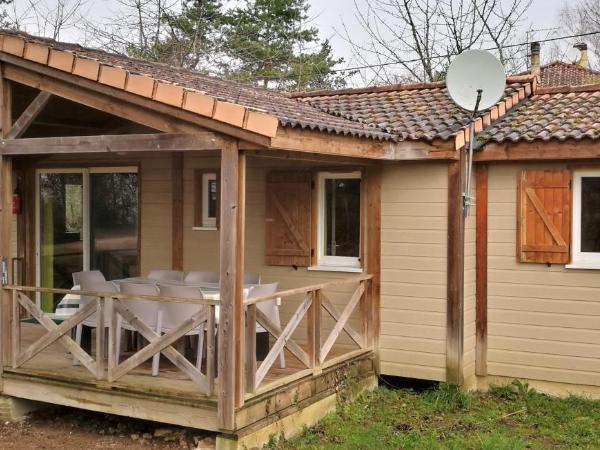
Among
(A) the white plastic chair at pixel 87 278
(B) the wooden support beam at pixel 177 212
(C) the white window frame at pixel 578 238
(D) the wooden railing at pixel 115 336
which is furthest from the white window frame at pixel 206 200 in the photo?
(C) the white window frame at pixel 578 238

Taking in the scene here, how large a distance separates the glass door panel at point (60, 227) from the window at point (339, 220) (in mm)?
3414

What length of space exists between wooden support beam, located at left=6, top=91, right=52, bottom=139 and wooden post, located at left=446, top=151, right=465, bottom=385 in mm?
3916

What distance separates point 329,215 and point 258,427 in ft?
9.63

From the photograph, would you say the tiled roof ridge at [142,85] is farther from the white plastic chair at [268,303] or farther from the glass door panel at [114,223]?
the glass door panel at [114,223]

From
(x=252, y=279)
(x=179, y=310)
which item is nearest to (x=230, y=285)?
(x=179, y=310)

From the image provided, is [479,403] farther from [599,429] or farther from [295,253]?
[295,253]

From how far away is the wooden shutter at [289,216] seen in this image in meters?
8.22

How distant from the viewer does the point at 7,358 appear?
A: 6.94 metres

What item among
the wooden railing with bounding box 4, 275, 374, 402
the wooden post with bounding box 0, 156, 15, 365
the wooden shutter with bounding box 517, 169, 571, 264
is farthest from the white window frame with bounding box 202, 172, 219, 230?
the wooden shutter with bounding box 517, 169, 571, 264

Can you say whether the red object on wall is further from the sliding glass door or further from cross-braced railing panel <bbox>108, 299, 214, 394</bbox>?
cross-braced railing panel <bbox>108, 299, 214, 394</bbox>

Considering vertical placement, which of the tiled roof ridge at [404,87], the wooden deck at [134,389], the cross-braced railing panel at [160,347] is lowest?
the wooden deck at [134,389]

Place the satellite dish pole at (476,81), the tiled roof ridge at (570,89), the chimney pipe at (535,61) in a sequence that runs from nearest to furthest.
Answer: the satellite dish pole at (476,81) → the tiled roof ridge at (570,89) → the chimney pipe at (535,61)

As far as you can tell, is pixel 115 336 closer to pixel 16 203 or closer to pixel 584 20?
pixel 16 203

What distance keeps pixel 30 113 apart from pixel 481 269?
4.74 meters
